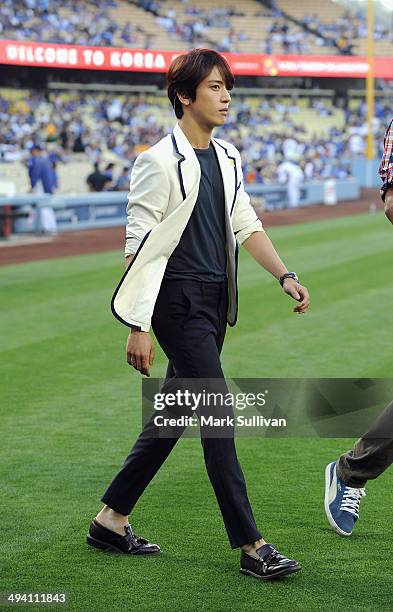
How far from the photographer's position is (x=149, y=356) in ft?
14.2

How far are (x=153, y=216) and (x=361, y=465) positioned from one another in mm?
1403

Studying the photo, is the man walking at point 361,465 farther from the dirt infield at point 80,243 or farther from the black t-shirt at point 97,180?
the black t-shirt at point 97,180

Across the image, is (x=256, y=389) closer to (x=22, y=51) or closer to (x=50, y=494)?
(x=50, y=494)

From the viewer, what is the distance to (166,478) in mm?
6047

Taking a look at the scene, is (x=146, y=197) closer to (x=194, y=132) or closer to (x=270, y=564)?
(x=194, y=132)

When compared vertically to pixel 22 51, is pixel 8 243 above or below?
below

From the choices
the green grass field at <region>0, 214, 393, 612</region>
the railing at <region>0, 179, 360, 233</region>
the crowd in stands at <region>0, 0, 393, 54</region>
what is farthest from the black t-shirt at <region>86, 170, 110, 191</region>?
the green grass field at <region>0, 214, 393, 612</region>

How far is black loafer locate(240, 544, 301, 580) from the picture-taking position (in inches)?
169

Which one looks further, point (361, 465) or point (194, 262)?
point (361, 465)

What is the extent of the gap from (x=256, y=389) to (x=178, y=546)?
0.89 m

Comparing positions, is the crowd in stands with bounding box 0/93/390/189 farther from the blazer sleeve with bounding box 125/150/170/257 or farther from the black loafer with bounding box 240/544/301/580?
the black loafer with bounding box 240/544/301/580

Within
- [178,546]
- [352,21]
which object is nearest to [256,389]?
[178,546]

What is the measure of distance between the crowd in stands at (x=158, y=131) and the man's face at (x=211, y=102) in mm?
26599

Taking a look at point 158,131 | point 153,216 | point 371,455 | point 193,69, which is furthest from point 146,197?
point 158,131
